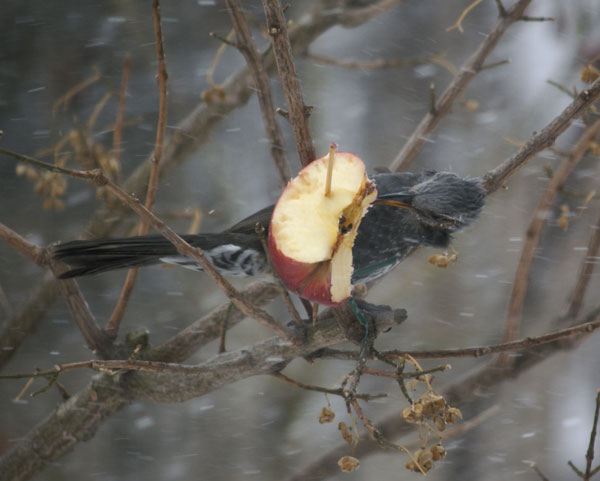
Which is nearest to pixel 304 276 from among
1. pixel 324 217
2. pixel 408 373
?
pixel 324 217

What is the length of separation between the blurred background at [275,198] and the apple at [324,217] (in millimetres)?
1503

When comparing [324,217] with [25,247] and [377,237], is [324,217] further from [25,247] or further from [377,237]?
[25,247]

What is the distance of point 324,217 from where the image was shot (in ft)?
2.96

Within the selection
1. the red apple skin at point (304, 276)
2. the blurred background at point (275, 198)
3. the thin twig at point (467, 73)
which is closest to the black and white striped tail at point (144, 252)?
the red apple skin at point (304, 276)

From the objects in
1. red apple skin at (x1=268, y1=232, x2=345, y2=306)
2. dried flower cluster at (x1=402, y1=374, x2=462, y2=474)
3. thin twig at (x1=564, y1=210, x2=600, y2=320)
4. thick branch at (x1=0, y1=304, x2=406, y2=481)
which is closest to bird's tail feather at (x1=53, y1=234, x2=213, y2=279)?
thick branch at (x1=0, y1=304, x2=406, y2=481)

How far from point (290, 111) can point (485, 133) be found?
2.38 meters

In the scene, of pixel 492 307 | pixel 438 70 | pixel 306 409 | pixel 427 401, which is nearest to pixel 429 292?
pixel 492 307

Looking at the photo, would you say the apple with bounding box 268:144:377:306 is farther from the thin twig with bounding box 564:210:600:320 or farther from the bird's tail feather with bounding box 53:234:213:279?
the thin twig with bounding box 564:210:600:320

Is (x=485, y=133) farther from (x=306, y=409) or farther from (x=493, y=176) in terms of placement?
(x=493, y=176)

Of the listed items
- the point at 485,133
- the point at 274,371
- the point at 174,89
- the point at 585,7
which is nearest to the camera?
the point at 274,371

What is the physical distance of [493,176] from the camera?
1383 millimetres

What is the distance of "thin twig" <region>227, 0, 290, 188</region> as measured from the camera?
1.39 meters

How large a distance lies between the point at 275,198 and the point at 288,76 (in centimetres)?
187

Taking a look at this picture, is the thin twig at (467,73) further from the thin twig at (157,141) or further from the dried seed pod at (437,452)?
the dried seed pod at (437,452)
